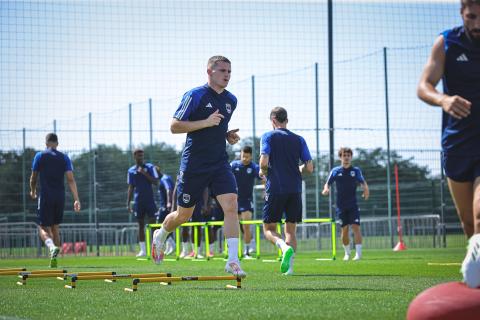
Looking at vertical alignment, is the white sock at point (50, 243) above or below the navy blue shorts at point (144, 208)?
below

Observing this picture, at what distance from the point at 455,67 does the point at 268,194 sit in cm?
682

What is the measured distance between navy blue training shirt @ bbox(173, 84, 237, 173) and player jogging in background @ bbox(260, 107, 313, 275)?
2.54m

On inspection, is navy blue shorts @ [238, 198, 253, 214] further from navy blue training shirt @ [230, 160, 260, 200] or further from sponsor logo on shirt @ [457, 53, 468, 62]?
sponsor logo on shirt @ [457, 53, 468, 62]

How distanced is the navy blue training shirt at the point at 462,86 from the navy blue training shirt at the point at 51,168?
36.3 feet

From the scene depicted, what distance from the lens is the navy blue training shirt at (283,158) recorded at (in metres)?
12.1

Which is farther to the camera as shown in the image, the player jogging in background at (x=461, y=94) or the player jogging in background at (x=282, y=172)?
the player jogging in background at (x=282, y=172)

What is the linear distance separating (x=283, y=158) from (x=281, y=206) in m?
0.66

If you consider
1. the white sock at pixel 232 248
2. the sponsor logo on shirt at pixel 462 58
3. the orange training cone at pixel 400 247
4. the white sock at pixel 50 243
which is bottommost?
the orange training cone at pixel 400 247

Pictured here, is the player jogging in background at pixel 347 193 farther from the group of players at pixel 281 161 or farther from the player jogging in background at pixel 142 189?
the player jogging in background at pixel 142 189

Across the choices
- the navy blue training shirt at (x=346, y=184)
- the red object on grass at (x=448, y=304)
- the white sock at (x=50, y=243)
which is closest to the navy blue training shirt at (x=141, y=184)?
the navy blue training shirt at (x=346, y=184)

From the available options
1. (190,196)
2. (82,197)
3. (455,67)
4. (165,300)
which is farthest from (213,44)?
(455,67)

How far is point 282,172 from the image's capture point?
12.2 meters

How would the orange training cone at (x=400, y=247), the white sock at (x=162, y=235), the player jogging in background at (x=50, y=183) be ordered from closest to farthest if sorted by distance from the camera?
the white sock at (x=162, y=235), the player jogging in background at (x=50, y=183), the orange training cone at (x=400, y=247)

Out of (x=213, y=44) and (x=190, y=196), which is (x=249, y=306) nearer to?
(x=190, y=196)
